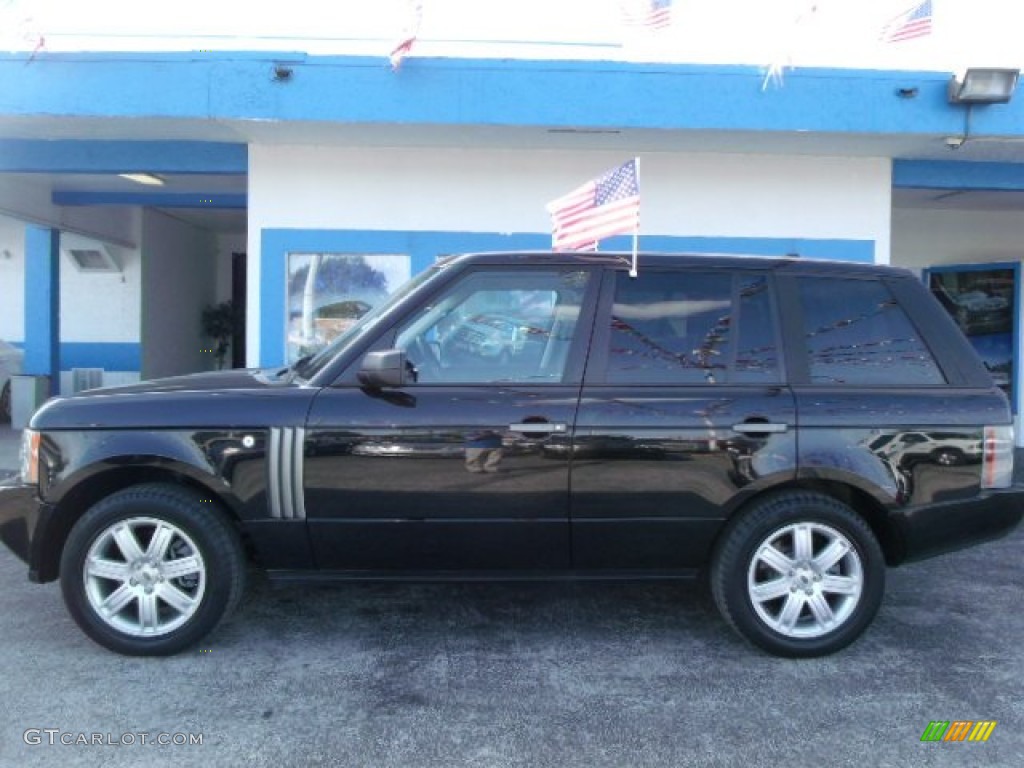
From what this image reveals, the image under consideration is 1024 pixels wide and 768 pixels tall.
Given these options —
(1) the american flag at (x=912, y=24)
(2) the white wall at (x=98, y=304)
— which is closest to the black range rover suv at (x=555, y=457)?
(1) the american flag at (x=912, y=24)

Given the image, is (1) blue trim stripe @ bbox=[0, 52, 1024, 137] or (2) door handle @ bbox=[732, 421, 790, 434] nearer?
(2) door handle @ bbox=[732, 421, 790, 434]

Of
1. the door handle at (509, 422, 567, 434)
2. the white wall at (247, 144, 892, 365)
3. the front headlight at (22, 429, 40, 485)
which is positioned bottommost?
the front headlight at (22, 429, 40, 485)

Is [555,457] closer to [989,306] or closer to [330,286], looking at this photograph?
[330,286]

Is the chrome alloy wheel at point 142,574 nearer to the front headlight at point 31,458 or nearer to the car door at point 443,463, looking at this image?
the front headlight at point 31,458

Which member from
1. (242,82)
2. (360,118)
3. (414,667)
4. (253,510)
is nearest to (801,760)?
(414,667)

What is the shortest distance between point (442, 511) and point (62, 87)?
591cm

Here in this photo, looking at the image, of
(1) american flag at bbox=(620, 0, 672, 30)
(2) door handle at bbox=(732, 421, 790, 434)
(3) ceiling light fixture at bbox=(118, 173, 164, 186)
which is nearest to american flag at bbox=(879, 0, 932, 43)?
(1) american flag at bbox=(620, 0, 672, 30)

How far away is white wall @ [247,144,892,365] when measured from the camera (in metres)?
8.60

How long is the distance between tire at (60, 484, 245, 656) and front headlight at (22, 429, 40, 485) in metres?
0.30

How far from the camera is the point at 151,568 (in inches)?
157

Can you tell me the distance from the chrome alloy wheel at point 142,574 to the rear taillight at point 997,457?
12.1ft

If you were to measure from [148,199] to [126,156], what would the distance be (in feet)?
10.4

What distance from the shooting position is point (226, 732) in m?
3.36

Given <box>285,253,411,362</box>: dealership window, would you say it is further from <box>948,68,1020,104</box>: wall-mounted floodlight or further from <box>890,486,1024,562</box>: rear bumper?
<box>890,486,1024,562</box>: rear bumper
